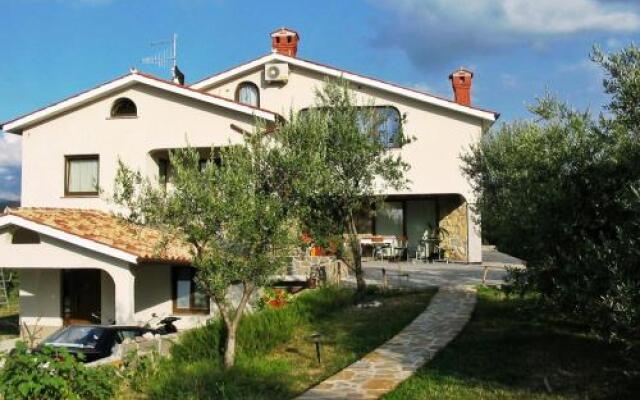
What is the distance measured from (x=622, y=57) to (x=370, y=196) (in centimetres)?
818

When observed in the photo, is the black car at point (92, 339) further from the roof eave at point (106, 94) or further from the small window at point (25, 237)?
the roof eave at point (106, 94)

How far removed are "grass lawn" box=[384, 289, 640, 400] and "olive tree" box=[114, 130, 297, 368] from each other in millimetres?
3008

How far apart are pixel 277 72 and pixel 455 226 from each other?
909 cm

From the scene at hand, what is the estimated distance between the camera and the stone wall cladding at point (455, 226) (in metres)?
24.0

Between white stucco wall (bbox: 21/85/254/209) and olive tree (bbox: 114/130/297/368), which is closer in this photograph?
olive tree (bbox: 114/130/297/368)

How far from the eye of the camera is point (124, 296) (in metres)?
15.4

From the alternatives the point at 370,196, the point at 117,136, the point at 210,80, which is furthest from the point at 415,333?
the point at 210,80

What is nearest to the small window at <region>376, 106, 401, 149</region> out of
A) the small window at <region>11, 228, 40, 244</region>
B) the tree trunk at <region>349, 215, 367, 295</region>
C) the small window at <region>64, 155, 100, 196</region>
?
the tree trunk at <region>349, 215, 367, 295</region>

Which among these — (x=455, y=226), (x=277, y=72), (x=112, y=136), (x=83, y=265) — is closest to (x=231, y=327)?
(x=83, y=265)

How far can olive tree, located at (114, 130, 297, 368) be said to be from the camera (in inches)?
381

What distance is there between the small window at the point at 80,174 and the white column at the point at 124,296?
600 centimetres

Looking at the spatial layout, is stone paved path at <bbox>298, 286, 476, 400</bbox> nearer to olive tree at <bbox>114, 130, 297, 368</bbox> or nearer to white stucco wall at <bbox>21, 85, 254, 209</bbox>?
olive tree at <bbox>114, 130, 297, 368</bbox>

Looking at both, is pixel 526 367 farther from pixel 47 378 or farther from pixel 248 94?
pixel 248 94

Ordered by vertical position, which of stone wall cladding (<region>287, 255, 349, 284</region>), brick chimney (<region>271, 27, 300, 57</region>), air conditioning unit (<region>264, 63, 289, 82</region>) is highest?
brick chimney (<region>271, 27, 300, 57</region>)
